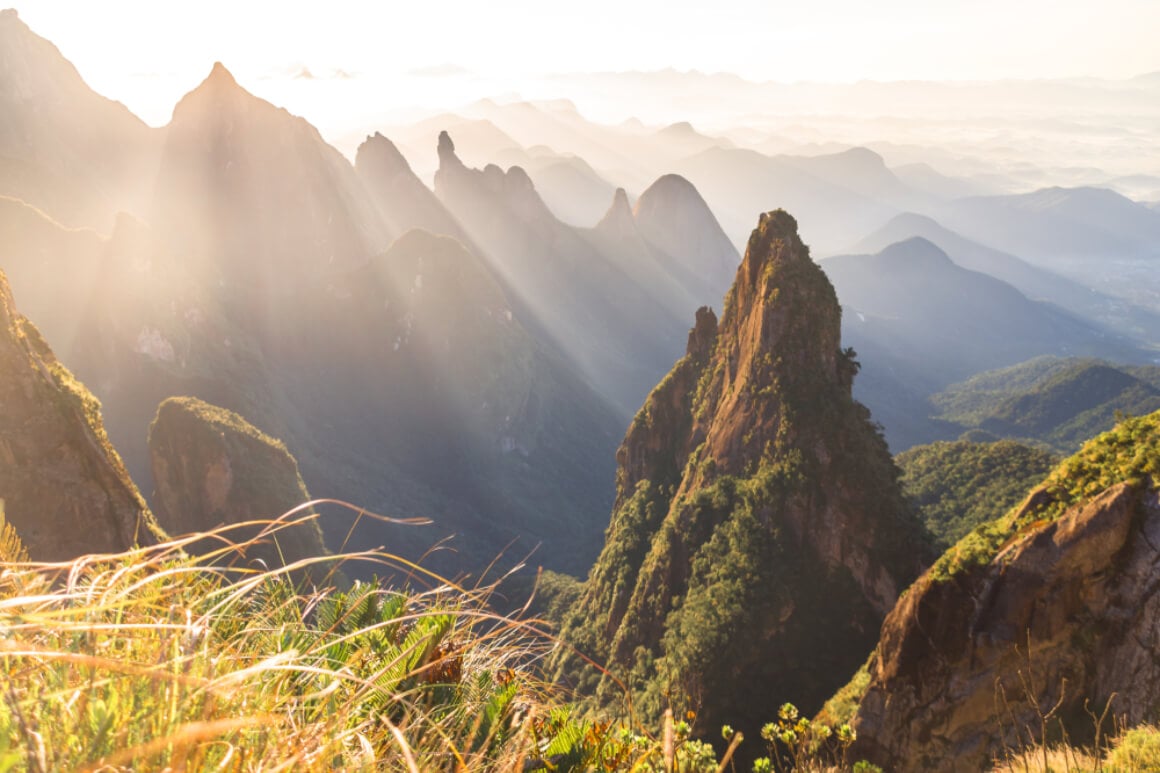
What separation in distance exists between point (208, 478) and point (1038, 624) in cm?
5030

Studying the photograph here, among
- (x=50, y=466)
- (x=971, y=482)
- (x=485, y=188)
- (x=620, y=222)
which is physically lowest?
(x=971, y=482)

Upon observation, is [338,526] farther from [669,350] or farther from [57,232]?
[669,350]

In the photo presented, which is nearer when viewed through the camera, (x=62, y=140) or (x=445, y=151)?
(x=62, y=140)

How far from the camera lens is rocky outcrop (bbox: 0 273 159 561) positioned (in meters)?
21.0

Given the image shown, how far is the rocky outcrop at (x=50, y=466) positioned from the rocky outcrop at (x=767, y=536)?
22382mm

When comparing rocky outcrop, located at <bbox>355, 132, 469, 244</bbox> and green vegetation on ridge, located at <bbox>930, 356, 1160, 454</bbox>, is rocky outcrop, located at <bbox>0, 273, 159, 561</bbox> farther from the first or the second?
green vegetation on ridge, located at <bbox>930, 356, 1160, 454</bbox>

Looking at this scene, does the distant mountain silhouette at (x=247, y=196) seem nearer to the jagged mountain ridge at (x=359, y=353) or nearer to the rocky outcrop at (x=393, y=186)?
the jagged mountain ridge at (x=359, y=353)

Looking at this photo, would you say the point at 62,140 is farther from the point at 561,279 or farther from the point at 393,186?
the point at 561,279

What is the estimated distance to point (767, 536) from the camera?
105 feet

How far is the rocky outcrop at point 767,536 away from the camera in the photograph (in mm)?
28500

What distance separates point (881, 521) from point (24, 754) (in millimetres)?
31493

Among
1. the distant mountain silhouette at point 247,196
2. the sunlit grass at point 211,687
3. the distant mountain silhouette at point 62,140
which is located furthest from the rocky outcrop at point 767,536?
the distant mountain silhouette at point 62,140

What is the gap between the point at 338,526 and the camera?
2894 inches

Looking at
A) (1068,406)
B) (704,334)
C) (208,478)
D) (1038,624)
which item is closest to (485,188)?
(704,334)
